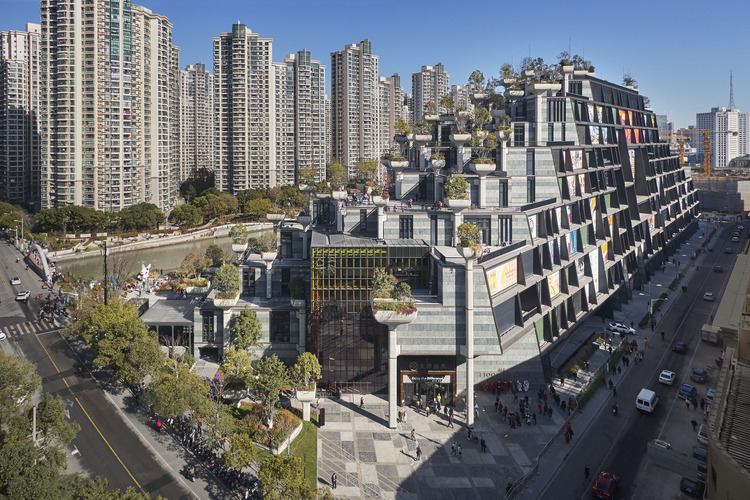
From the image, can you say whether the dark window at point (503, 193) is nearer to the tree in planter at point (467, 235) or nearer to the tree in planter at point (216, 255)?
the tree in planter at point (467, 235)

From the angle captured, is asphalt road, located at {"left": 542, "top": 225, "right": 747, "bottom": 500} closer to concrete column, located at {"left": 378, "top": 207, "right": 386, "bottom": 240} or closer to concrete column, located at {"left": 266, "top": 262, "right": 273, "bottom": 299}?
concrete column, located at {"left": 378, "top": 207, "right": 386, "bottom": 240}

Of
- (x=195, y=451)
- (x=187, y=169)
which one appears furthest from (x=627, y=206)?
(x=187, y=169)

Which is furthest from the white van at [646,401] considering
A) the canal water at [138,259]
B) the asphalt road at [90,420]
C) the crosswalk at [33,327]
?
the canal water at [138,259]

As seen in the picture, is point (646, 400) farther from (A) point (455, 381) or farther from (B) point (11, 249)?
(B) point (11, 249)

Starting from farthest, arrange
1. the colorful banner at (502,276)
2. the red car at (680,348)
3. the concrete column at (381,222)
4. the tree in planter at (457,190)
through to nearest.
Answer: the red car at (680,348) < the concrete column at (381,222) < the tree in planter at (457,190) < the colorful banner at (502,276)

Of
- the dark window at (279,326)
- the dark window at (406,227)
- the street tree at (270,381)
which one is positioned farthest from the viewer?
the dark window at (406,227)

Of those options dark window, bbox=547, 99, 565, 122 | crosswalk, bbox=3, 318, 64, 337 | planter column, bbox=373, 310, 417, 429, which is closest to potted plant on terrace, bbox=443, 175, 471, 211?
planter column, bbox=373, 310, 417, 429
